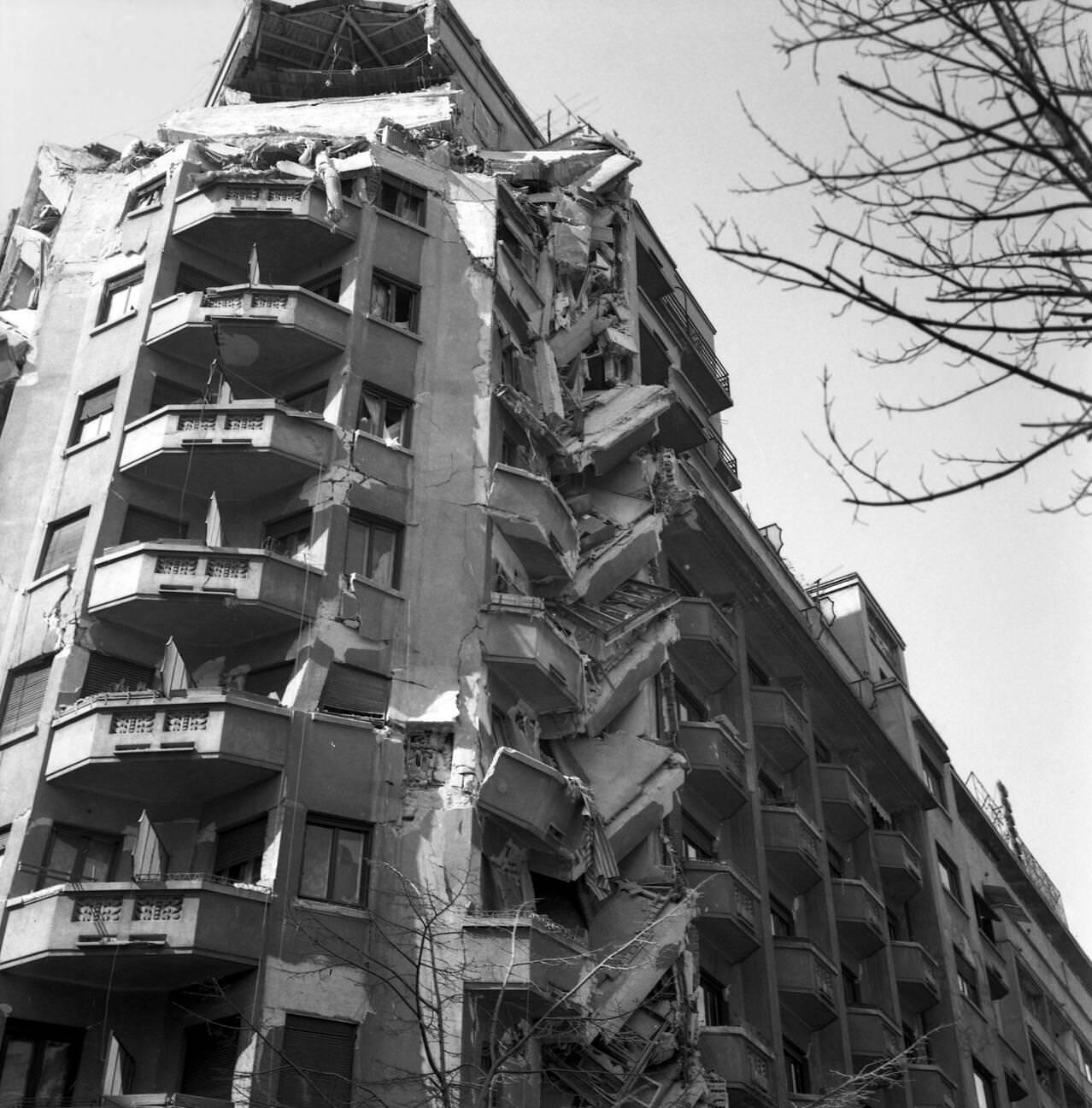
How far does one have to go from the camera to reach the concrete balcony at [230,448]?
2609 cm

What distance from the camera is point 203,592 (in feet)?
79.7

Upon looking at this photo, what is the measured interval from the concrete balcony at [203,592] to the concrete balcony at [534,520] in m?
3.85

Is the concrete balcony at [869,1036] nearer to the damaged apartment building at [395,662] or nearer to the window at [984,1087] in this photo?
the damaged apartment building at [395,662]

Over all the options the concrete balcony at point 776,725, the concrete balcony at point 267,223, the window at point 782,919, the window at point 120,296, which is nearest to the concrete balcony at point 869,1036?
the window at point 782,919

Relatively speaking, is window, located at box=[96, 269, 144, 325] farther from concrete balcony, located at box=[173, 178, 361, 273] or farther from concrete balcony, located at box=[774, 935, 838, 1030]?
concrete balcony, located at box=[774, 935, 838, 1030]

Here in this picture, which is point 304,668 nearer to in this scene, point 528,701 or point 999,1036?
point 528,701

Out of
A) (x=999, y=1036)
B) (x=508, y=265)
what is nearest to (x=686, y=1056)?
(x=508, y=265)

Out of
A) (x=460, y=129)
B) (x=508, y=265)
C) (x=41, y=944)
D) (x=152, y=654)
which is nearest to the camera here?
(x=41, y=944)

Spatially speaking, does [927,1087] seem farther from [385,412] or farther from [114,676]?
[114,676]

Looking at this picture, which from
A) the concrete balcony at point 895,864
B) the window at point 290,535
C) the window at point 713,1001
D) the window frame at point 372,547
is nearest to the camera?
the window frame at point 372,547

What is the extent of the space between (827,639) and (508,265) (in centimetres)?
1779

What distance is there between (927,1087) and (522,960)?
17.9 meters

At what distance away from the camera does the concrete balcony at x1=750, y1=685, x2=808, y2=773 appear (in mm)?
36094

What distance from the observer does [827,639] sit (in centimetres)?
4488
